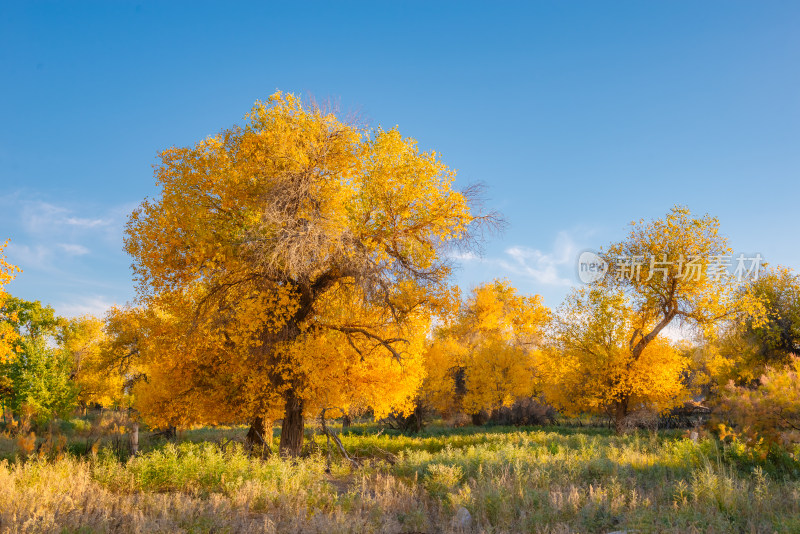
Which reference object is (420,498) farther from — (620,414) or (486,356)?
(486,356)

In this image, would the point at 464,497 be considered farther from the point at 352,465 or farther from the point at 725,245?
the point at 725,245

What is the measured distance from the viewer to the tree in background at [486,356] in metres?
33.0

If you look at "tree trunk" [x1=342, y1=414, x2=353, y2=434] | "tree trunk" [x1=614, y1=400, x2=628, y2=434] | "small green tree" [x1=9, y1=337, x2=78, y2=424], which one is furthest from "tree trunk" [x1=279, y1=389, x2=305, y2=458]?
"small green tree" [x1=9, y1=337, x2=78, y2=424]

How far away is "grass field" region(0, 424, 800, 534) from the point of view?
648cm

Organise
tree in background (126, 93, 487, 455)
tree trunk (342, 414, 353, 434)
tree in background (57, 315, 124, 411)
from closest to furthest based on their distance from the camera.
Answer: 1. tree in background (126, 93, 487, 455)
2. tree trunk (342, 414, 353, 434)
3. tree in background (57, 315, 124, 411)

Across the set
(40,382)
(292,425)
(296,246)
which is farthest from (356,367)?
(40,382)

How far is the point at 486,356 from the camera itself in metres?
34.0

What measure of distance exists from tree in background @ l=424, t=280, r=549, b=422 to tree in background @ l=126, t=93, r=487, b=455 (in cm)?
1621

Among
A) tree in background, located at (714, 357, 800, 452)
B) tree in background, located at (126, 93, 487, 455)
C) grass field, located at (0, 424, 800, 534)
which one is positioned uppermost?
tree in background, located at (126, 93, 487, 455)

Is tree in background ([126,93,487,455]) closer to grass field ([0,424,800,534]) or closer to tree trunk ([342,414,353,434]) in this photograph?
grass field ([0,424,800,534])

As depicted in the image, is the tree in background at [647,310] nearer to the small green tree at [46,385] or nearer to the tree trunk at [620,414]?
the tree trunk at [620,414]

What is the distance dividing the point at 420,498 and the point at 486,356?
2623 cm

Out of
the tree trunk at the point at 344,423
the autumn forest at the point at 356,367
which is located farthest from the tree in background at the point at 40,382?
the tree trunk at the point at 344,423

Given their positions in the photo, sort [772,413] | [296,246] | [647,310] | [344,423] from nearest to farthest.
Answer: [772,413] → [296,246] → [647,310] → [344,423]
